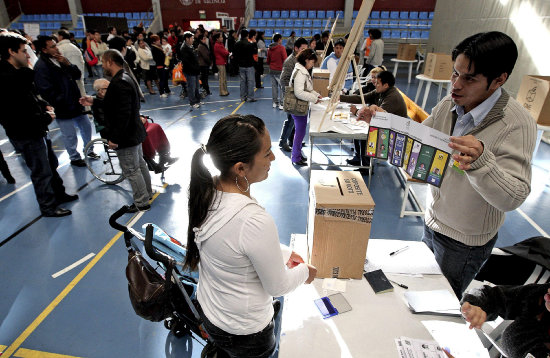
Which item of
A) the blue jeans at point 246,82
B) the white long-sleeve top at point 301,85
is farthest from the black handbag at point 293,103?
the blue jeans at point 246,82

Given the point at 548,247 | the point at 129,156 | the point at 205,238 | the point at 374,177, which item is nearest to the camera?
the point at 205,238

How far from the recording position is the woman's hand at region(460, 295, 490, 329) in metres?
1.27

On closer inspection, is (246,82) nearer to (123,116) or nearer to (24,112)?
(123,116)

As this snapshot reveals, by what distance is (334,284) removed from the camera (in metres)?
1.55

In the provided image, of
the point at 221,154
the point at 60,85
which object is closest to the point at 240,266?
the point at 221,154

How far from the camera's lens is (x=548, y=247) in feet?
5.47

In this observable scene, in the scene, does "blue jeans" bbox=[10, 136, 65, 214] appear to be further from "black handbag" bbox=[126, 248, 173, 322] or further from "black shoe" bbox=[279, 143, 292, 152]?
"black shoe" bbox=[279, 143, 292, 152]

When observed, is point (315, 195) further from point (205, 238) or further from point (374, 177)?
point (374, 177)

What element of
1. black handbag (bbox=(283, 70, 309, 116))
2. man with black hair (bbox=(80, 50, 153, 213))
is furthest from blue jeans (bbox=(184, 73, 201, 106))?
man with black hair (bbox=(80, 50, 153, 213))

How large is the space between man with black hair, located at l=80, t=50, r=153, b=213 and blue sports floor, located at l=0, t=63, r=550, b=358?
0.63m

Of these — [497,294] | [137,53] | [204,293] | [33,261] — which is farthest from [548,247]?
[137,53]

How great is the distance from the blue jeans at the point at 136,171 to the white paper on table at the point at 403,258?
281cm

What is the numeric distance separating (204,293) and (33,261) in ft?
8.73

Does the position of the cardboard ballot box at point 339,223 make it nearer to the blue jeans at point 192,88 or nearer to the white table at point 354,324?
the white table at point 354,324
